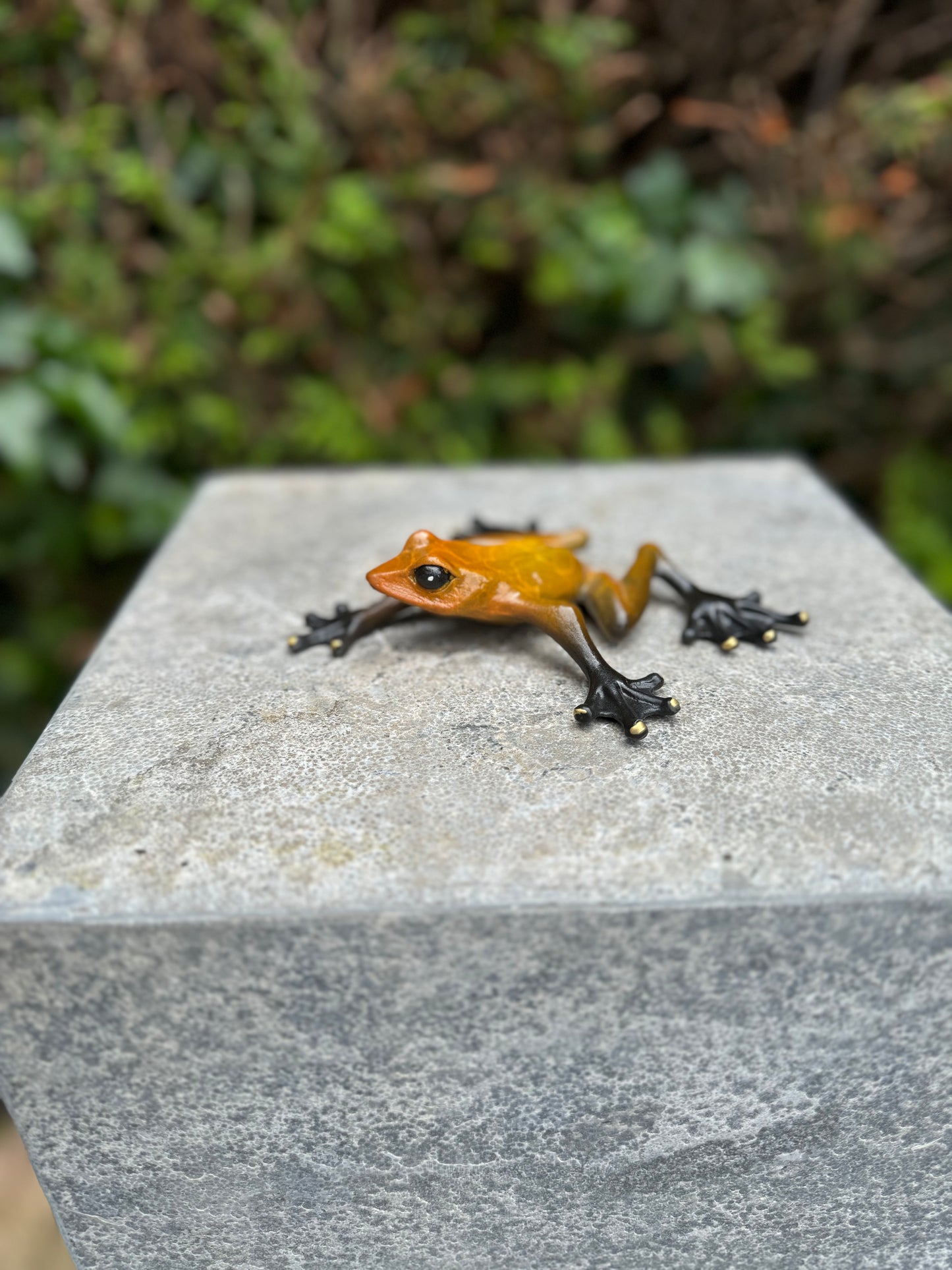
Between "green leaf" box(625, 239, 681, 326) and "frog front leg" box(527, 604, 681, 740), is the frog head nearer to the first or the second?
"frog front leg" box(527, 604, 681, 740)

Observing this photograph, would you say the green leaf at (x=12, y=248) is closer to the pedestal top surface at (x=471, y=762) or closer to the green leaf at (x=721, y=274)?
the pedestal top surface at (x=471, y=762)

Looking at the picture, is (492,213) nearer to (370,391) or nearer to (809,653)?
(370,391)

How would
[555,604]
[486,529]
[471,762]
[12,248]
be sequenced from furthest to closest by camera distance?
1. [12,248]
2. [486,529]
3. [555,604]
4. [471,762]

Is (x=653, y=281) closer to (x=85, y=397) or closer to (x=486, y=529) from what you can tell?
(x=486, y=529)

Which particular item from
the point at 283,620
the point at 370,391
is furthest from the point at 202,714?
the point at 370,391

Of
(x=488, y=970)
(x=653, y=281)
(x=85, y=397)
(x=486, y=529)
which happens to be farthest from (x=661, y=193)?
(x=488, y=970)

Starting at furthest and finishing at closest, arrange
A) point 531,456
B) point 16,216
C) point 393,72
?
1. point 531,456
2. point 393,72
3. point 16,216
